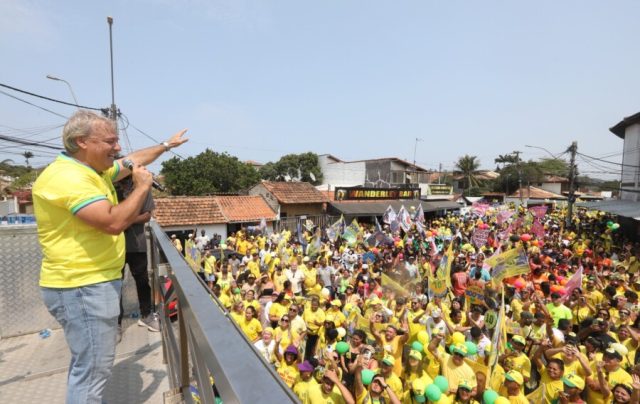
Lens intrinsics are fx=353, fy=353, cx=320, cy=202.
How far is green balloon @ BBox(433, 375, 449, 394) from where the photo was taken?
189 inches

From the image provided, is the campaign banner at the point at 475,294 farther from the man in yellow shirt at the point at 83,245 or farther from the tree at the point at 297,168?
the tree at the point at 297,168

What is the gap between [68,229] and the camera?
140 centimetres

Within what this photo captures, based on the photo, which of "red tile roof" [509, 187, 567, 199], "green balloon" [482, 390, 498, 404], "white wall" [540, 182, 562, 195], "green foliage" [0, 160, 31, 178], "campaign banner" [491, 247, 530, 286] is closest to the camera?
"green balloon" [482, 390, 498, 404]

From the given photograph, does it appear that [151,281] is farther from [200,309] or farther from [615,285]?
[615,285]

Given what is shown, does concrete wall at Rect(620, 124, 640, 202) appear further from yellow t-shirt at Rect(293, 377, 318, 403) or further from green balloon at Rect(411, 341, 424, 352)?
yellow t-shirt at Rect(293, 377, 318, 403)

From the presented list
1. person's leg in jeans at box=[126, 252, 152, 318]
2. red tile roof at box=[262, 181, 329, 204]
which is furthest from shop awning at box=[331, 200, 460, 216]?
person's leg in jeans at box=[126, 252, 152, 318]

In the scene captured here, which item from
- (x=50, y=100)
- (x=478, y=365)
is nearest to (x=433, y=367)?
(x=478, y=365)

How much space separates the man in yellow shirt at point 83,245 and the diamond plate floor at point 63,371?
1418 millimetres

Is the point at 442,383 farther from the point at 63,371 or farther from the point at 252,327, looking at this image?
the point at 63,371

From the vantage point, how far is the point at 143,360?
10.1 ft

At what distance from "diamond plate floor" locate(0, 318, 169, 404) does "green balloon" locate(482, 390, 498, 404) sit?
13.1 feet

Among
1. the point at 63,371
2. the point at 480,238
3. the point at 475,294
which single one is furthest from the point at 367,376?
the point at 480,238

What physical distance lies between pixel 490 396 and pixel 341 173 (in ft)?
129

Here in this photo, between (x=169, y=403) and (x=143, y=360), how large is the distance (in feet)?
5.64
